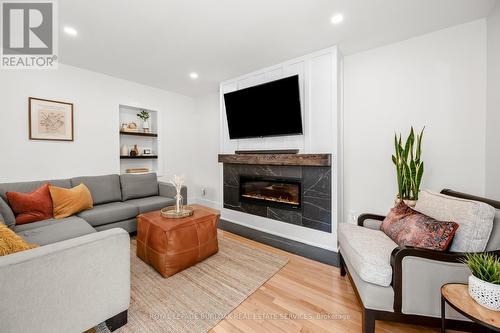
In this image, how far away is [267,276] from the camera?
2.06 m

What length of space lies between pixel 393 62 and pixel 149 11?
2.91m

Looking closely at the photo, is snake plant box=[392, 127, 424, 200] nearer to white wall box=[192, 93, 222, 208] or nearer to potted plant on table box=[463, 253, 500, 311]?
potted plant on table box=[463, 253, 500, 311]

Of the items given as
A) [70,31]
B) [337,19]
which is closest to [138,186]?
[70,31]

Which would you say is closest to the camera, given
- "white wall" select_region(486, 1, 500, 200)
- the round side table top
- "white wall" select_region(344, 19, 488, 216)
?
the round side table top

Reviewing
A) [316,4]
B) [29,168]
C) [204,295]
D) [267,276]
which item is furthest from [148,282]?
[316,4]

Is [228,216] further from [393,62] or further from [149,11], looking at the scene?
[393,62]

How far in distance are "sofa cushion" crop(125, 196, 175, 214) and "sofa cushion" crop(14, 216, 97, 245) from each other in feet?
2.68

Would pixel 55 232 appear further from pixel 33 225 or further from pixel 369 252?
pixel 369 252

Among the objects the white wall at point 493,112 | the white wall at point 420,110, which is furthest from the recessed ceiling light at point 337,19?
the white wall at point 493,112

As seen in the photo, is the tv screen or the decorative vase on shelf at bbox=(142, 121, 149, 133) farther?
the decorative vase on shelf at bbox=(142, 121, 149, 133)

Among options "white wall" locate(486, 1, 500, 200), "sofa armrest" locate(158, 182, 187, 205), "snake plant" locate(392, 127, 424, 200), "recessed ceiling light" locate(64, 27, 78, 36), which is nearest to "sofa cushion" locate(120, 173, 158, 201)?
"sofa armrest" locate(158, 182, 187, 205)

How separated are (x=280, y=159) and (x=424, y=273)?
1.97 metres

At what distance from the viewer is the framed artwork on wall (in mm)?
2866

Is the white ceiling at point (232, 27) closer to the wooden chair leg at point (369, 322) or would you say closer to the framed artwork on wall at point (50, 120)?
the framed artwork on wall at point (50, 120)
